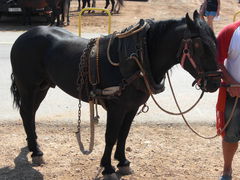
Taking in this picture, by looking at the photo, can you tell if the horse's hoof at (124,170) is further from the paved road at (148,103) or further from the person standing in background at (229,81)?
the paved road at (148,103)

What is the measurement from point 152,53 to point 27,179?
6.42ft

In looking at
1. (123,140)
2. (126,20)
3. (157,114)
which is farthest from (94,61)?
(126,20)

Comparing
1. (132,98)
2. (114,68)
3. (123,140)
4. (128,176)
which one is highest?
(114,68)

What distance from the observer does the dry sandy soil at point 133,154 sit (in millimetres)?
4301

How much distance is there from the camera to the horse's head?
3.22 metres

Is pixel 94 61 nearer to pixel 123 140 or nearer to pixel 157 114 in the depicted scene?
pixel 123 140

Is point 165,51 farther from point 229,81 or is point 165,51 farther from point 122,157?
point 122,157

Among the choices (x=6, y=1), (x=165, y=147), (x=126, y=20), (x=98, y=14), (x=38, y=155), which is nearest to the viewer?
(x=38, y=155)

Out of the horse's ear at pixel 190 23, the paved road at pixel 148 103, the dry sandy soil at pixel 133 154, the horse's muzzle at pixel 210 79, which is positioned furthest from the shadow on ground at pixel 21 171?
the horse's ear at pixel 190 23

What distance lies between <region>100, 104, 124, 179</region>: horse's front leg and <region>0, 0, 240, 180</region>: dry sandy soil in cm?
22

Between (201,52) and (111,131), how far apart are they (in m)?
1.27

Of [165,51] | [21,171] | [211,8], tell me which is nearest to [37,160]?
[21,171]

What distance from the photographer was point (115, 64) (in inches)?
144

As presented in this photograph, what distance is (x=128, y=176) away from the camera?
430cm
